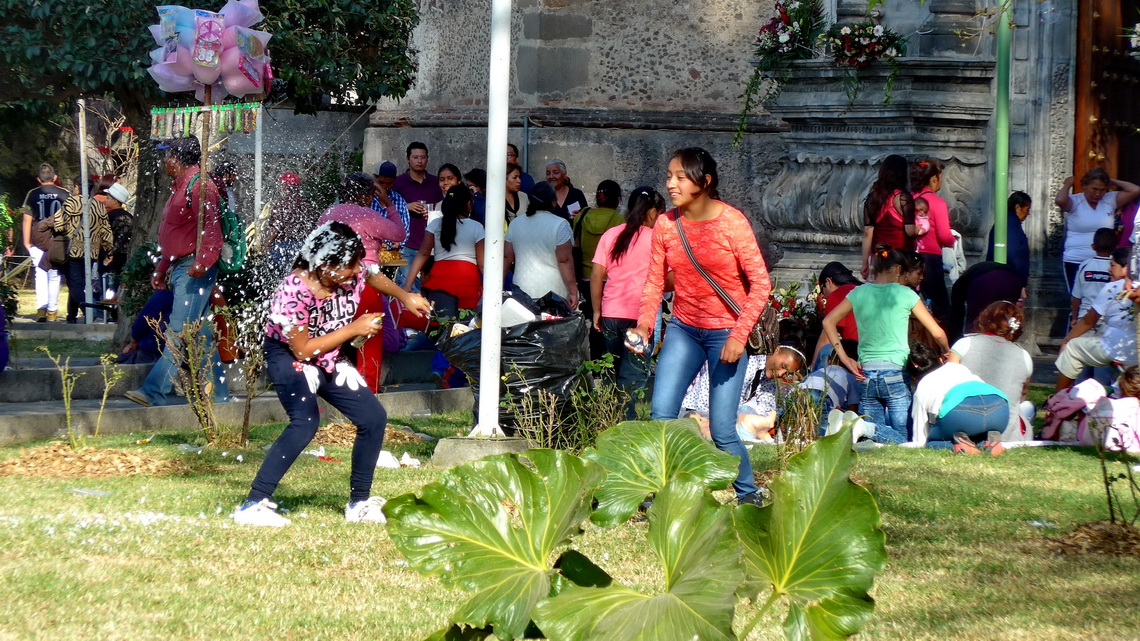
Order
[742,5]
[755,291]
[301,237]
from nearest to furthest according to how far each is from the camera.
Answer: [755,291]
[301,237]
[742,5]

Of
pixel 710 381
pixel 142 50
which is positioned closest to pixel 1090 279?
pixel 710 381

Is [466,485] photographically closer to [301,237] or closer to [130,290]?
[301,237]

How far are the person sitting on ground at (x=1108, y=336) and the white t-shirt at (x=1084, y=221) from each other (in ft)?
8.54

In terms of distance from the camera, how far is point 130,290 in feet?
40.0

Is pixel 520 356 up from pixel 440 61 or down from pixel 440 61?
down

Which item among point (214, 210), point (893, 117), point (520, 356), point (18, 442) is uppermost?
point (893, 117)

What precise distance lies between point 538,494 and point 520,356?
210 inches

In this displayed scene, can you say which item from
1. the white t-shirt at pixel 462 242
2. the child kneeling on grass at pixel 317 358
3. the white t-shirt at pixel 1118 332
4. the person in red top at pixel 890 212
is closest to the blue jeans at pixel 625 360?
the white t-shirt at pixel 462 242

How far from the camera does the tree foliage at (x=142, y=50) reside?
10.7 metres

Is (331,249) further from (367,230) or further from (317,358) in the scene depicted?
(367,230)

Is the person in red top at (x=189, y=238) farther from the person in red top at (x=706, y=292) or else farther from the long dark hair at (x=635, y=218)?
the person in red top at (x=706, y=292)

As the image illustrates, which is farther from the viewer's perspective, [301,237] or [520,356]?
[301,237]

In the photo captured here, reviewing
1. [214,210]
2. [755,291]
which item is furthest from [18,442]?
[755,291]

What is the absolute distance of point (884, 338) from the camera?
908 centimetres
